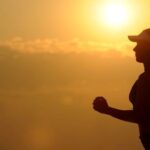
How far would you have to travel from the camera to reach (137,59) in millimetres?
8539

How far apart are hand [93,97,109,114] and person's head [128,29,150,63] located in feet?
2.18

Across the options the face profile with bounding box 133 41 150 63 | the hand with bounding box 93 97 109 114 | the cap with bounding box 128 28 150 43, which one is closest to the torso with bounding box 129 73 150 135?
the face profile with bounding box 133 41 150 63

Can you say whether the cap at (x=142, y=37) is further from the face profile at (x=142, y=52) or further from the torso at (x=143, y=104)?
the torso at (x=143, y=104)

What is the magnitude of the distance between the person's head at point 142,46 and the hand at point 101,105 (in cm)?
66

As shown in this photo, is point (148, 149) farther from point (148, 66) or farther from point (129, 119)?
point (148, 66)

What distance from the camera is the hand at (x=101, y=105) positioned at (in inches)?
327

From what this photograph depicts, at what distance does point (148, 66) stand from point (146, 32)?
1.34ft

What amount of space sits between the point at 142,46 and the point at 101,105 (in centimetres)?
89

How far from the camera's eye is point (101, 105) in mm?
8359

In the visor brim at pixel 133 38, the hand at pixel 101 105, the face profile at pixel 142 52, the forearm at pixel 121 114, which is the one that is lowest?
the forearm at pixel 121 114

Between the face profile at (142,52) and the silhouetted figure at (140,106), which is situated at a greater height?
the face profile at (142,52)

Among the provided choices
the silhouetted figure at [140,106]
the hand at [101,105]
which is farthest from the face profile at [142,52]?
the hand at [101,105]

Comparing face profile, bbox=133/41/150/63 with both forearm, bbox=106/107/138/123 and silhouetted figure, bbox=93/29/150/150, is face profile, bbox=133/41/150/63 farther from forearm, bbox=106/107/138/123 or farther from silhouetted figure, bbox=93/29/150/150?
forearm, bbox=106/107/138/123

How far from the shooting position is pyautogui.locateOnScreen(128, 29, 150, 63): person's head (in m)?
8.53
